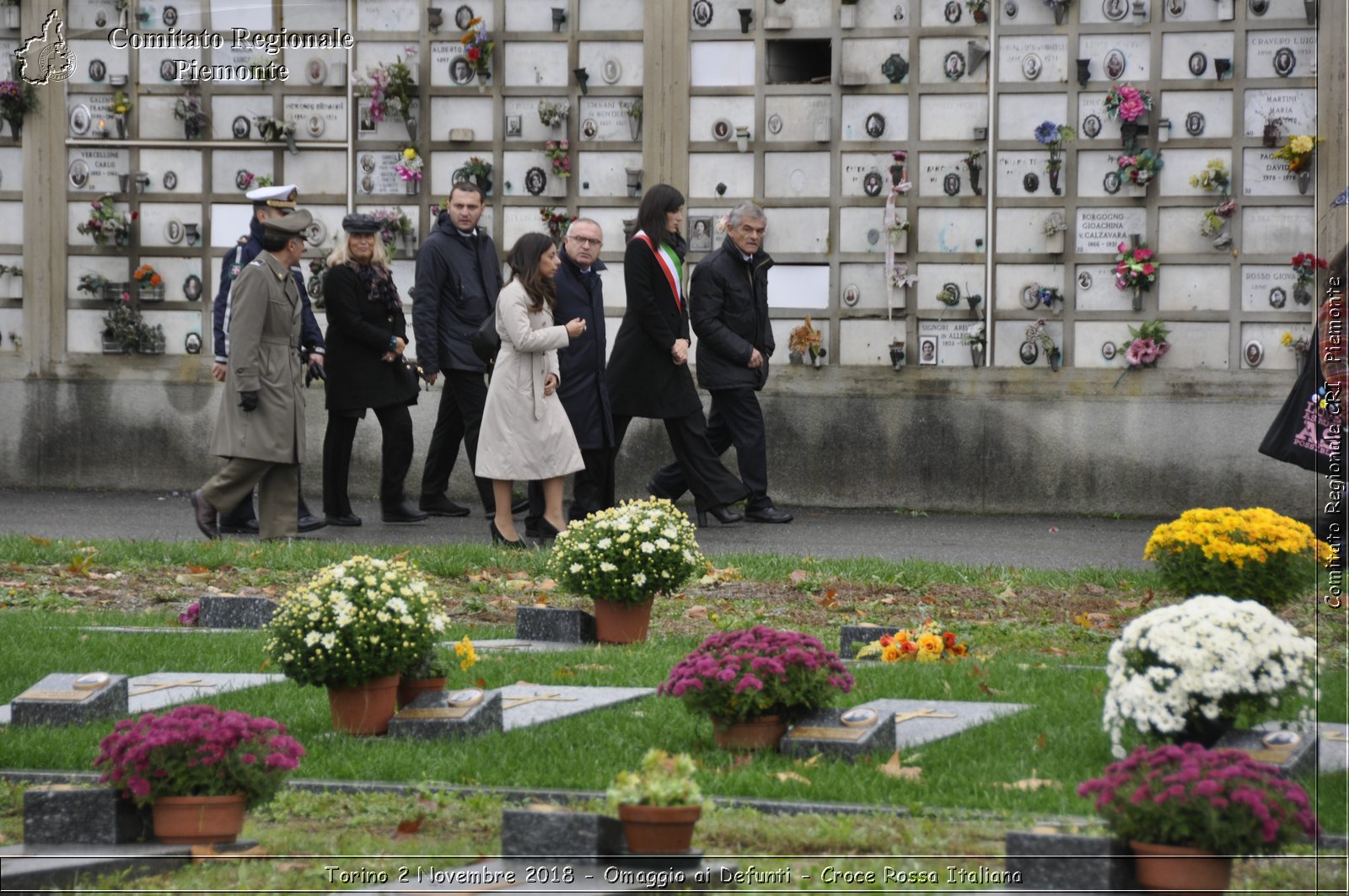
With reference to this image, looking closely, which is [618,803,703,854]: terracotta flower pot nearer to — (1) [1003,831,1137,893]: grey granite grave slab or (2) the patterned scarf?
(1) [1003,831,1137,893]: grey granite grave slab

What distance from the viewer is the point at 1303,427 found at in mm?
10352

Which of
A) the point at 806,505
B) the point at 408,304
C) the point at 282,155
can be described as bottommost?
the point at 806,505

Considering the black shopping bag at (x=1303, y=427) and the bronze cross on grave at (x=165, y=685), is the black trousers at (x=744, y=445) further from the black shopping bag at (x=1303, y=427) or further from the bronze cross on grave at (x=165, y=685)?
the bronze cross on grave at (x=165, y=685)

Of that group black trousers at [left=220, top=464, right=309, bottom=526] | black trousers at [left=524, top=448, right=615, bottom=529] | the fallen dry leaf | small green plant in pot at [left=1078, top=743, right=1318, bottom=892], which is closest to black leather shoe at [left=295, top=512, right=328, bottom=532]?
black trousers at [left=220, top=464, right=309, bottom=526]

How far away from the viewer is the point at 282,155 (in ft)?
47.6

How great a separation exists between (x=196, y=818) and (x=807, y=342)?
9.70m

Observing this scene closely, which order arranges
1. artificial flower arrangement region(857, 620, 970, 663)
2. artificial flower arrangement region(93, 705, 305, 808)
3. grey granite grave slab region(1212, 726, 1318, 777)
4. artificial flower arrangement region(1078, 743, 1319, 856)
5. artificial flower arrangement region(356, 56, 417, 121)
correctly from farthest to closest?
artificial flower arrangement region(356, 56, 417, 121) → artificial flower arrangement region(857, 620, 970, 663) → grey granite grave slab region(1212, 726, 1318, 777) → artificial flower arrangement region(93, 705, 305, 808) → artificial flower arrangement region(1078, 743, 1319, 856)

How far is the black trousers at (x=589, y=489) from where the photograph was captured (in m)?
11.0

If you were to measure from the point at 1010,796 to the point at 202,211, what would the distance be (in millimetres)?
11070

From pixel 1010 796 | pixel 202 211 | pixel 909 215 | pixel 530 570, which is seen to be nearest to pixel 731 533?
pixel 530 570

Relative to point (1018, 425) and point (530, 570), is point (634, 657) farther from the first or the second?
point (1018, 425)

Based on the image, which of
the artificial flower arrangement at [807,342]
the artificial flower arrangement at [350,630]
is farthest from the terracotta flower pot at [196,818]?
the artificial flower arrangement at [807,342]

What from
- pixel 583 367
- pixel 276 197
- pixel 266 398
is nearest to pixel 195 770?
pixel 266 398

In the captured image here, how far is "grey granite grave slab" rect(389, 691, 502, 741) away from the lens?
5.69 meters
